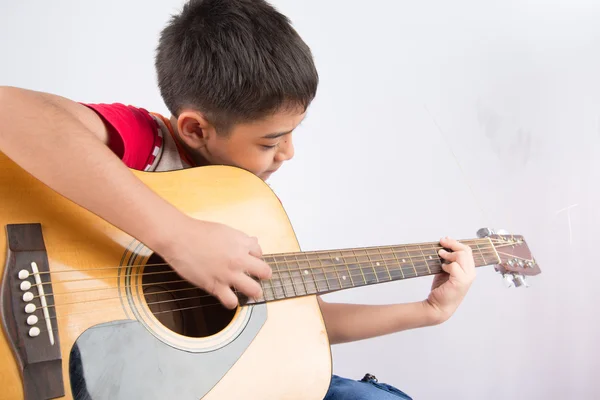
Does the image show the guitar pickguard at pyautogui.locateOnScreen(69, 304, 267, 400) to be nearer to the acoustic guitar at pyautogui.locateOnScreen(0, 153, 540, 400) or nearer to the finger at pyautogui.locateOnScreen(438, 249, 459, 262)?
the acoustic guitar at pyautogui.locateOnScreen(0, 153, 540, 400)

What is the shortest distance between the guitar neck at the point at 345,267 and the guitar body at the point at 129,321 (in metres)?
0.02

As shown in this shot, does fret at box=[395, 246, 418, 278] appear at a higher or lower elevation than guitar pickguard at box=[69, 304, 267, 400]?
higher

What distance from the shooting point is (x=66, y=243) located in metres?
0.69

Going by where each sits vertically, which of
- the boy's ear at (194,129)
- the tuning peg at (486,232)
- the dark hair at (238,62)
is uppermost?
the dark hair at (238,62)

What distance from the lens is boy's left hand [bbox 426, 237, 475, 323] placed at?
1012 mm

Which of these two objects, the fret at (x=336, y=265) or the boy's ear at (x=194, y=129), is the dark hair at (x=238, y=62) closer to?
the boy's ear at (x=194, y=129)

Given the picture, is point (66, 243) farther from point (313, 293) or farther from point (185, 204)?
point (313, 293)

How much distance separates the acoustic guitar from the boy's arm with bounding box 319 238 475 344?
192 mm

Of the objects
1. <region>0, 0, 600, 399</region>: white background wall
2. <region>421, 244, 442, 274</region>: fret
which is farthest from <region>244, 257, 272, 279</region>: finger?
<region>0, 0, 600, 399</region>: white background wall

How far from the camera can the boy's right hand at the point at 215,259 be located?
0.72 meters

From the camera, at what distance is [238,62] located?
90cm

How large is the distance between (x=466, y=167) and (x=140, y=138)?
3.57 ft

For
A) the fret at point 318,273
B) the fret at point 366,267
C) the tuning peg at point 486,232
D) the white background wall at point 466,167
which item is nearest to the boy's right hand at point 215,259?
the fret at point 318,273

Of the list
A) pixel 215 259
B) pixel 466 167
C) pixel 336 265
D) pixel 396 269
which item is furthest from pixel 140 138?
pixel 466 167
